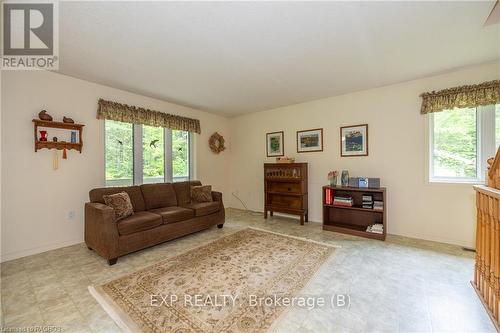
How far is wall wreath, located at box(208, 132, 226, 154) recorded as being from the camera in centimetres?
528

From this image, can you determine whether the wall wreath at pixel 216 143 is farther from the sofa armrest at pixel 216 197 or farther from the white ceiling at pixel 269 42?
the white ceiling at pixel 269 42

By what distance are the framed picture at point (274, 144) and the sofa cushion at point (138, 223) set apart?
2915 mm

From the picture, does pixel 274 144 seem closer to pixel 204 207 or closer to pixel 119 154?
pixel 204 207

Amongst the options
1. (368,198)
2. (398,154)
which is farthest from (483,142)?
(368,198)

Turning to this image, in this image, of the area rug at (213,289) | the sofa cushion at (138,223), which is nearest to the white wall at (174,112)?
the sofa cushion at (138,223)

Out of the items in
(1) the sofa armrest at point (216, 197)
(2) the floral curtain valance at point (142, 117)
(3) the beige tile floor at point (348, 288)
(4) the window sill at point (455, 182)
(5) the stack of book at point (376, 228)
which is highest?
(2) the floral curtain valance at point (142, 117)

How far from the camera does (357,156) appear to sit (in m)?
3.87

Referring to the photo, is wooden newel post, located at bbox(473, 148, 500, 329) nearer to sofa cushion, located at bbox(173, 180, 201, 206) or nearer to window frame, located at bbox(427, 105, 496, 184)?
window frame, located at bbox(427, 105, 496, 184)

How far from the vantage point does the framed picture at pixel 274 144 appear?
4875mm

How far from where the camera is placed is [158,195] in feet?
12.0

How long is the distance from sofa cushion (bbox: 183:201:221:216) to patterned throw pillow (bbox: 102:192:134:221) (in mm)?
931

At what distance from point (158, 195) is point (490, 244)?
4.03m

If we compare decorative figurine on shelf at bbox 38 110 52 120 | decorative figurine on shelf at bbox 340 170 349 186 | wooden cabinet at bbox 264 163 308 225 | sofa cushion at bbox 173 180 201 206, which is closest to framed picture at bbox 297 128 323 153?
wooden cabinet at bbox 264 163 308 225

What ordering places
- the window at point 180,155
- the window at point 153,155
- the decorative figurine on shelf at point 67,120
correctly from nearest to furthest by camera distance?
the decorative figurine on shelf at point 67,120 < the window at point 153,155 < the window at point 180,155
